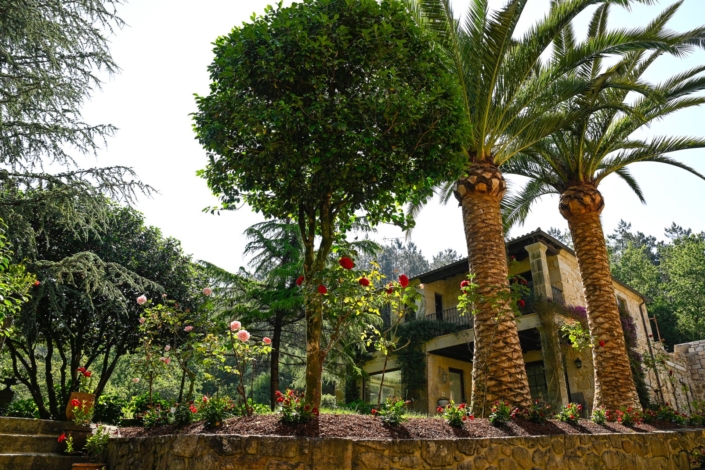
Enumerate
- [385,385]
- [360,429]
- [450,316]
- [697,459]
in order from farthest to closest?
1. [385,385]
2. [450,316]
3. [697,459]
4. [360,429]

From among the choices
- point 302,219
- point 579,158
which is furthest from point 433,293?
point 302,219

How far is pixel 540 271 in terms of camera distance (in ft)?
47.6

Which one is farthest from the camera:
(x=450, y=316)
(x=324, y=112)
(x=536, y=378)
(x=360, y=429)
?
(x=450, y=316)

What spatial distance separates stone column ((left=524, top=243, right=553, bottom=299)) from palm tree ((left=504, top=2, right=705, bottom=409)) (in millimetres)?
4153

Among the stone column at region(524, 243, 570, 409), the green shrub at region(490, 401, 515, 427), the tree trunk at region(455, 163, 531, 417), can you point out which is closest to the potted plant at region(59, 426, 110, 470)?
the green shrub at region(490, 401, 515, 427)

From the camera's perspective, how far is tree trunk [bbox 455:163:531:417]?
20.9 feet

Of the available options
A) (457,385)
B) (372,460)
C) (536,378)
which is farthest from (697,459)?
(457,385)

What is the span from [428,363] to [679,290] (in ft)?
80.8

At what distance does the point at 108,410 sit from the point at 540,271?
13889 millimetres

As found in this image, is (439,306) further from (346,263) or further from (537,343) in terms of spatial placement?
(346,263)

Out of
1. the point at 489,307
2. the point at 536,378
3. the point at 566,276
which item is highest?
the point at 566,276

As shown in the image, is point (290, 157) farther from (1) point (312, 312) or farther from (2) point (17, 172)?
(2) point (17, 172)

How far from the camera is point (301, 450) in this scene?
137 inches

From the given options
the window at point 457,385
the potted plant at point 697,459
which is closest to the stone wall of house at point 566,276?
the window at point 457,385
